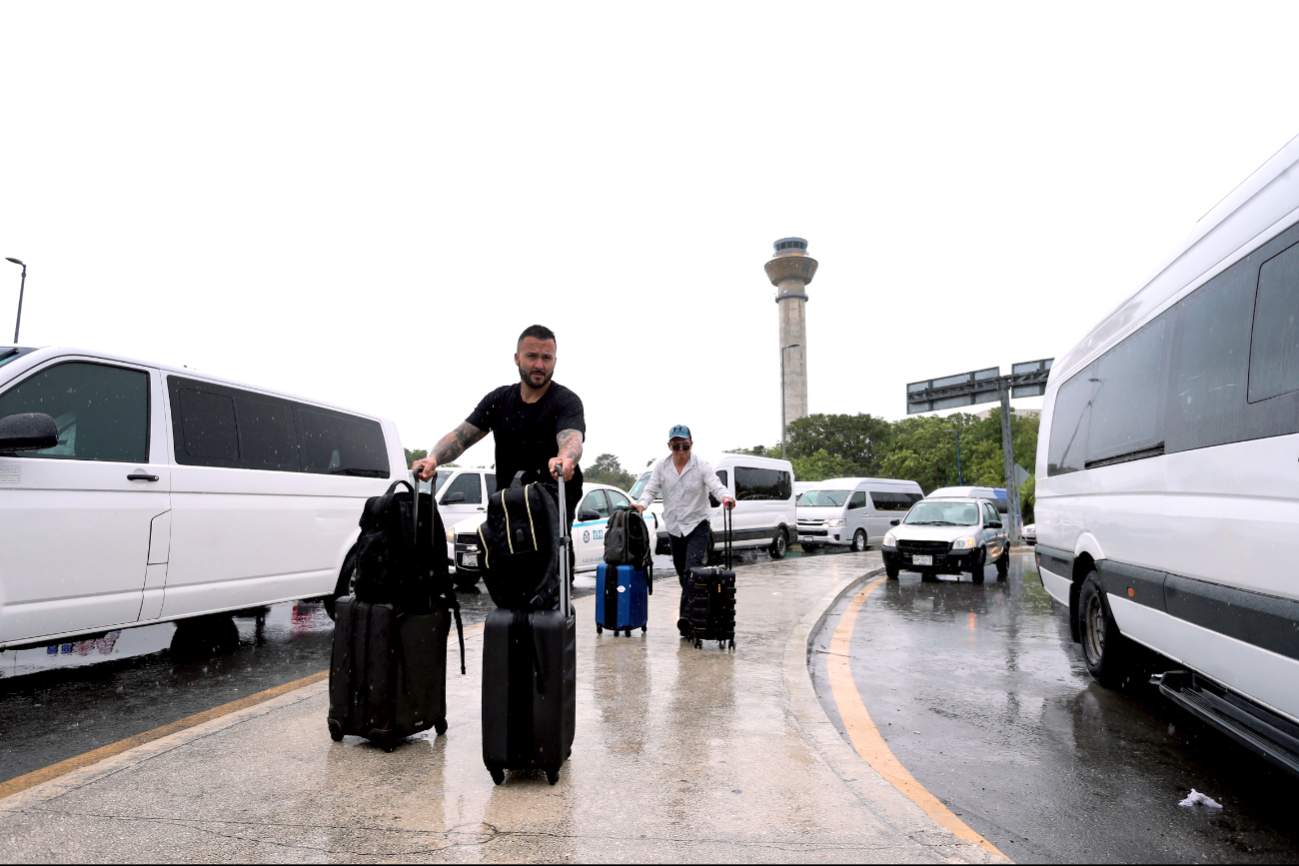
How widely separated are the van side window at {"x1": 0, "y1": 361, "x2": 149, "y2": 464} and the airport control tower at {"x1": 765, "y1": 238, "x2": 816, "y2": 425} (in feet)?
326

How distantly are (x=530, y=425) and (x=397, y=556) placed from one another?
0.80 metres

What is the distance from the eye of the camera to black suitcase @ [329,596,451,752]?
11.2ft

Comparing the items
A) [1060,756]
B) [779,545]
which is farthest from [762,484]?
[1060,756]

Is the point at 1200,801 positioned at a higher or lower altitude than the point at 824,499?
lower

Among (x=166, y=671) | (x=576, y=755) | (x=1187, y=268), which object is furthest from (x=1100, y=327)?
(x=166, y=671)

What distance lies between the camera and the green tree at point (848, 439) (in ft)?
235

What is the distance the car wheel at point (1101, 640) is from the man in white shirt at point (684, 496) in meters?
2.71

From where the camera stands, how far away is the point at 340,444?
7270mm

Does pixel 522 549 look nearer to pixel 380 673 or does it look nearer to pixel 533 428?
pixel 533 428

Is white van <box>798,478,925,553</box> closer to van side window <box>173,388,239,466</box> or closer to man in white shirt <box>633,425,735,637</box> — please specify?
man in white shirt <box>633,425,735,637</box>

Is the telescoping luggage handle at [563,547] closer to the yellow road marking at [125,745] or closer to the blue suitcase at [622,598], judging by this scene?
the yellow road marking at [125,745]

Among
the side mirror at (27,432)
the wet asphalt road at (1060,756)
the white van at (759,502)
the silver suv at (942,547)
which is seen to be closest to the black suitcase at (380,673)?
the side mirror at (27,432)

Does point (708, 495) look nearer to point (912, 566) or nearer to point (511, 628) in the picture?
point (511, 628)

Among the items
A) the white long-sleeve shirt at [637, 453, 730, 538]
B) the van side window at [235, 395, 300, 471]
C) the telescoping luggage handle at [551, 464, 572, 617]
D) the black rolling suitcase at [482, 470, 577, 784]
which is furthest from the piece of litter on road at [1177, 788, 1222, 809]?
the van side window at [235, 395, 300, 471]
